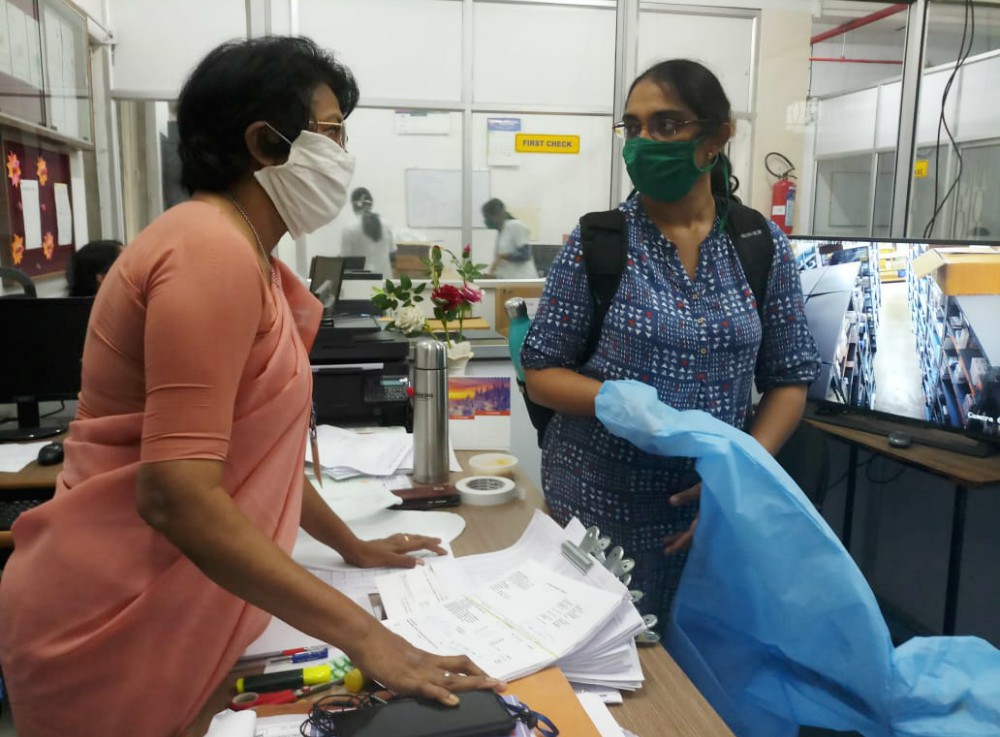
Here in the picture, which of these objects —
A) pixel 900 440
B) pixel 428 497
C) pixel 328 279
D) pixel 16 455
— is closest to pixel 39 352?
pixel 16 455

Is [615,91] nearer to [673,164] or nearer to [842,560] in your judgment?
[673,164]

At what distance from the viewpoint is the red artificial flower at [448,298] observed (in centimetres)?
203

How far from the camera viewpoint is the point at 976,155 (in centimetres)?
428

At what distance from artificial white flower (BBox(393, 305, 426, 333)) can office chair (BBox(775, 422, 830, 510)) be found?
43.4 inches

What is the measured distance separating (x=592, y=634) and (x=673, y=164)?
3.01 ft

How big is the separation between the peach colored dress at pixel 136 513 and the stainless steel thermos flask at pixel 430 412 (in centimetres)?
73

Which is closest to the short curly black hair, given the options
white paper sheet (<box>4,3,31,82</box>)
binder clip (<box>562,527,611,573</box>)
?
binder clip (<box>562,527,611,573</box>)

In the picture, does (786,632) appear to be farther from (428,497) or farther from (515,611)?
(428,497)

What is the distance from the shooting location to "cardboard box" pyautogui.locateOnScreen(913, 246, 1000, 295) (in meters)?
2.13

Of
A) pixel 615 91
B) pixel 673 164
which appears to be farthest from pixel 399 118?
pixel 673 164

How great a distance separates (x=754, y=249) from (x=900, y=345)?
1187mm

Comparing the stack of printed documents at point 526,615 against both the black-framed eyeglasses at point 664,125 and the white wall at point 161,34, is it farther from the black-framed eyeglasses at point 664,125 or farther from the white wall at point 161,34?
the white wall at point 161,34

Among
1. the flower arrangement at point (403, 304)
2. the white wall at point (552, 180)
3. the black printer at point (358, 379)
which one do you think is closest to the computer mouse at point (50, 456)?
the black printer at point (358, 379)

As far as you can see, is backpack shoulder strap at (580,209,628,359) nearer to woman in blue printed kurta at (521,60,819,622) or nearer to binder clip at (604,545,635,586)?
woman in blue printed kurta at (521,60,819,622)
